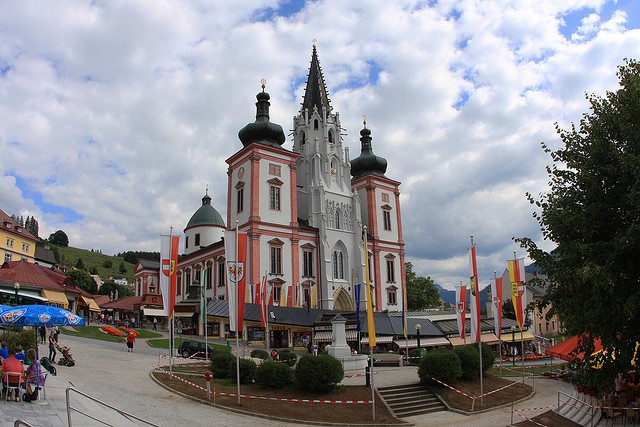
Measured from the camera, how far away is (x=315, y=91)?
68375 millimetres

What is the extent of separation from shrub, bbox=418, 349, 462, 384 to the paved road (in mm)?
1331

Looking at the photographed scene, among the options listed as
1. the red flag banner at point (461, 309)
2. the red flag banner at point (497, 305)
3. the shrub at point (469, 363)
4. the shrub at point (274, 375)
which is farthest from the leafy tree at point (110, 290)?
the shrub at point (469, 363)

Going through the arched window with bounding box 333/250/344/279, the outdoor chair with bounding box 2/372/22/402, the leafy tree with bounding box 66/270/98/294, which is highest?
the leafy tree with bounding box 66/270/98/294

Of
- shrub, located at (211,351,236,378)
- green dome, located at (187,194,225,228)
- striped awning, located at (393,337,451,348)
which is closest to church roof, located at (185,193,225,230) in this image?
green dome, located at (187,194,225,228)

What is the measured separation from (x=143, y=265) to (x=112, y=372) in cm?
7242

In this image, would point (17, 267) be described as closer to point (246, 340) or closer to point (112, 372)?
point (246, 340)

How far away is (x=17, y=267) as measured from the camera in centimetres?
5059

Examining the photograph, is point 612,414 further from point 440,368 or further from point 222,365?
point 222,365

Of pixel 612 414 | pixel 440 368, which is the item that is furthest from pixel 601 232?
pixel 440 368

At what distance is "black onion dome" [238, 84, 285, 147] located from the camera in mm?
57781

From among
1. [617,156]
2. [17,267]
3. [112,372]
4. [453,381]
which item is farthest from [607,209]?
[17,267]

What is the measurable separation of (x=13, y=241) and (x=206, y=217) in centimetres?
2630

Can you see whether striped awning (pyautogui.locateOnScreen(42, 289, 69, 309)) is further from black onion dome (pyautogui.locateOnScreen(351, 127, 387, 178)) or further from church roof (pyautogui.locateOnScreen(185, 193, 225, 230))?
black onion dome (pyautogui.locateOnScreen(351, 127, 387, 178))

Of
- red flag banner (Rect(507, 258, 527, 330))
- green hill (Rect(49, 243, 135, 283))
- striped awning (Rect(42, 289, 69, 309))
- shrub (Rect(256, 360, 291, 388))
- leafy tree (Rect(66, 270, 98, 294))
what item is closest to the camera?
shrub (Rect(256, 360, 291, 388))
